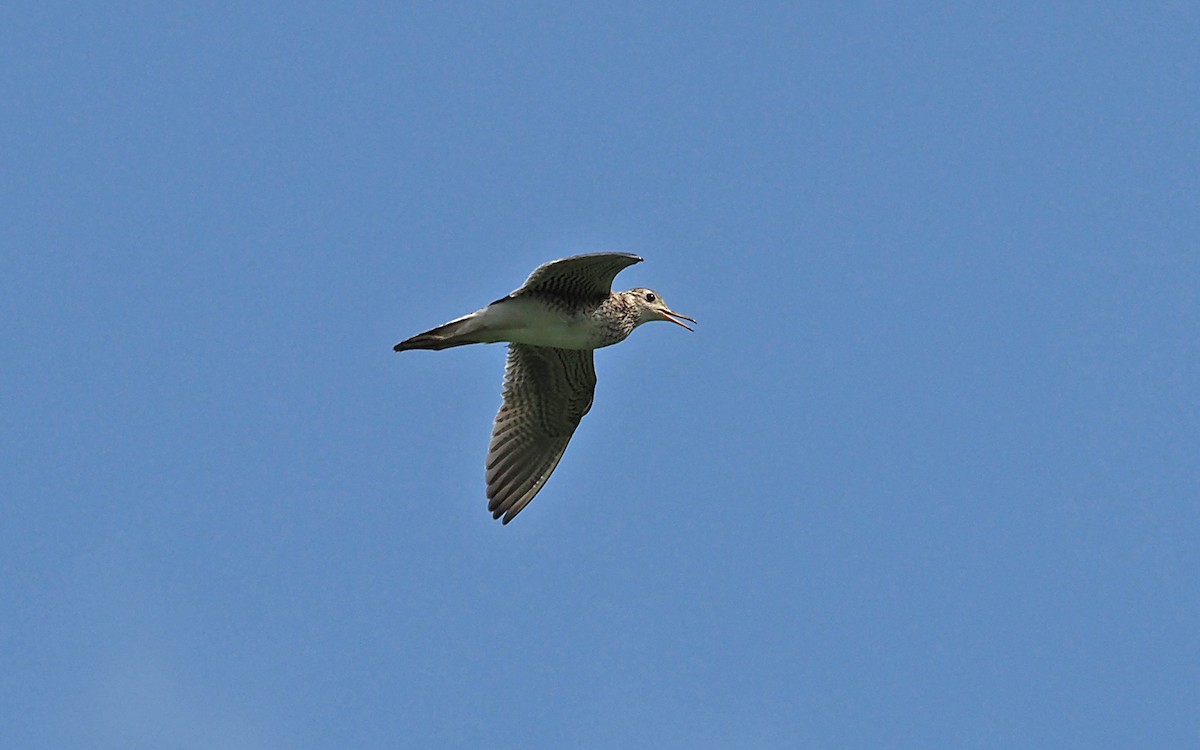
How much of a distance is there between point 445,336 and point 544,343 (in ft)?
4.25

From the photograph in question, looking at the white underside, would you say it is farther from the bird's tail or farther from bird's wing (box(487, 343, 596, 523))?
bird's wing (box(487, 343, 596, 523))

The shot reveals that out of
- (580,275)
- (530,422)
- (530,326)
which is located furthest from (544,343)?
(530,422)

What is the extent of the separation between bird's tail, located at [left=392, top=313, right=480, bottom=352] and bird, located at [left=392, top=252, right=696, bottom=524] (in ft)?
0.03

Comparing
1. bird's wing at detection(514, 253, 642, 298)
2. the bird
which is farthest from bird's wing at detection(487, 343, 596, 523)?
bird's wing at detection(514, 253, 642, 298)

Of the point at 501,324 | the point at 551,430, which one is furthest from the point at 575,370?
the point at 501,324

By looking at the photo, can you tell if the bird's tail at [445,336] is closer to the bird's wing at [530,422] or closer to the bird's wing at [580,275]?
the bird's wing at [580,275]

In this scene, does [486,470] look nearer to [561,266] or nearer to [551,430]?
[551,430]

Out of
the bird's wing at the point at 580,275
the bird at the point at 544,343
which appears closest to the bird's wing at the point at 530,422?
the bird at the point at 544,343

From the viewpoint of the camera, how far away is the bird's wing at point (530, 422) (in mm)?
21969

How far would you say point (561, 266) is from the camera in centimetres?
1888

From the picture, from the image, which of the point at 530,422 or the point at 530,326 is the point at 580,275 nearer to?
the point at 530,326

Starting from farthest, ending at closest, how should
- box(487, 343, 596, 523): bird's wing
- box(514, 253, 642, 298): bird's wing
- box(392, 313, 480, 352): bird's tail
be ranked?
box(487, 343, 596, 523): bird's wing
box(392, 313, 480, 352): bird's tail
box(514, 253, 642, 298): bird's wing

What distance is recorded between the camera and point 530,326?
19.8 metres

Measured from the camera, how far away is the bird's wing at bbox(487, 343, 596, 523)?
22.0 m
